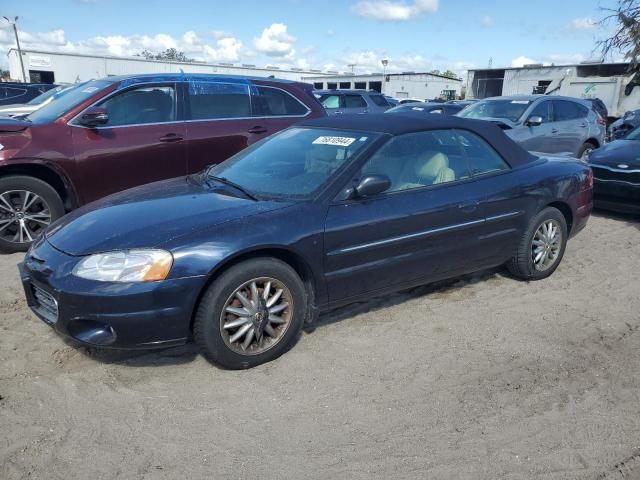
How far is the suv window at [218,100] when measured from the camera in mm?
6203

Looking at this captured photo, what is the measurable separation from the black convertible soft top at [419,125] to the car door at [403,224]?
0.28 feet

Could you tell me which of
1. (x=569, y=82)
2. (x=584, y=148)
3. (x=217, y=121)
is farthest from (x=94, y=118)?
(x=569, y=82)

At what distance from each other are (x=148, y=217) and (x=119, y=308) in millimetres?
660

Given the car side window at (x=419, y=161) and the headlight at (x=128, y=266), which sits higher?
the car side window at (x=419, y=161)

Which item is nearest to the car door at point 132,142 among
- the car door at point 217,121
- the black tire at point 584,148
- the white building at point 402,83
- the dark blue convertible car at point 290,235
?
the car door at point 217,121

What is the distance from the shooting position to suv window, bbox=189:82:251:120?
620 cm

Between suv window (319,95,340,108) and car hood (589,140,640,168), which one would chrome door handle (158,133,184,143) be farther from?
suv window (319,95,340,108)

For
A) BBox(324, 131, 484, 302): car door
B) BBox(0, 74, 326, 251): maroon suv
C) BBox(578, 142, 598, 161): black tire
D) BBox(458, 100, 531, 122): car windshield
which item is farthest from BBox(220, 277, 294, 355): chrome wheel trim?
BBox(578, 142, 598, 161): black tire

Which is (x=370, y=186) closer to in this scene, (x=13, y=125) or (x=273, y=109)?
(x=273, y=109)

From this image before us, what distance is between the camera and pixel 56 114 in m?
5.54

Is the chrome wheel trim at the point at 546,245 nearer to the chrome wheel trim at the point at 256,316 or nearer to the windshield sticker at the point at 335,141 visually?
the windshield sticker at the point at 335,141

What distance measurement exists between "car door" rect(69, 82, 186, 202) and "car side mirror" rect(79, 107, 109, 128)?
0.07 m

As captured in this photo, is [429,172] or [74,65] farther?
[74,65]

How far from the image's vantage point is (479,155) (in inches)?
176
